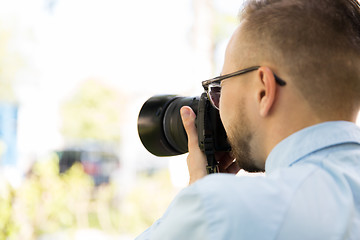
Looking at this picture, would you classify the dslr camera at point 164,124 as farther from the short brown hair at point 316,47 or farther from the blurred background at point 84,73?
the blurred background at point 84,73

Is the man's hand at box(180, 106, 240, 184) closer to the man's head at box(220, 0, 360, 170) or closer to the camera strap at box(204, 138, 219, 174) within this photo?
the camera strap at box(204, 138, 219, 174)

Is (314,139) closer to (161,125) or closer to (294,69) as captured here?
(294,69)

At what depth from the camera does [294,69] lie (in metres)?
0.69

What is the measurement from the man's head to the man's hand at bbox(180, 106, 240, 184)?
0.19 meters

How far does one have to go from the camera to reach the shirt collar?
2.15 ft

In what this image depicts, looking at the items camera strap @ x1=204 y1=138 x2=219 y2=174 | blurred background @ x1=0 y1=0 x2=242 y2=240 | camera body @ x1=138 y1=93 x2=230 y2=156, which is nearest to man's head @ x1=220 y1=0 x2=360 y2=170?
camera strap @ x1=204 y1=138 x2=219 y2=174

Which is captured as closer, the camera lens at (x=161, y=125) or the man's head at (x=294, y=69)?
the man's head at (x=294, y=69)

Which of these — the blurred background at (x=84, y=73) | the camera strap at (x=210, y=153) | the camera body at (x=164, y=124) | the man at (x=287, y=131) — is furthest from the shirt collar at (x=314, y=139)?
the blurred background at (x=84, y=73)

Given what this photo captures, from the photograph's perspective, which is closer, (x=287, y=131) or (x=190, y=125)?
(x=287, y=131)

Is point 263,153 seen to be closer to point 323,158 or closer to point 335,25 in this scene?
point 323,158

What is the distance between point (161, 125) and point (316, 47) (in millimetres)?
537

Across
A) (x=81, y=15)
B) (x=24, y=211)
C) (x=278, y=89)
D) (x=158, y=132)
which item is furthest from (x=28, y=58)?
(x=278, y=89)

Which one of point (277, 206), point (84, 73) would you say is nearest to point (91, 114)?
point (84, 73)

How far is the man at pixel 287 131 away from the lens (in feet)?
1.79
